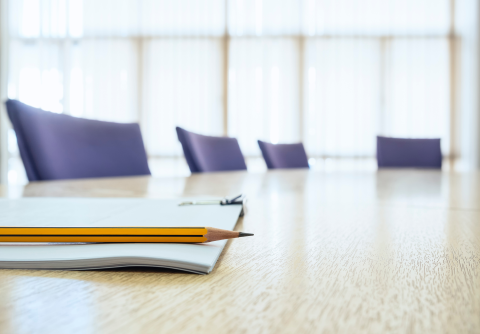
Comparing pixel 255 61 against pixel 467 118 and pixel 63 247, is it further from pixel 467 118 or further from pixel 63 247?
pixel 63 247

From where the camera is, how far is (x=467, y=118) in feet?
12.1

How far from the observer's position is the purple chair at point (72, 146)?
79 centimetres

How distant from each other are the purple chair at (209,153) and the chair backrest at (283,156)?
0.83ft

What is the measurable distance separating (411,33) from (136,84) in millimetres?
2901

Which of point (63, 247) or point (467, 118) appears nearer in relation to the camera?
point (63, 247)

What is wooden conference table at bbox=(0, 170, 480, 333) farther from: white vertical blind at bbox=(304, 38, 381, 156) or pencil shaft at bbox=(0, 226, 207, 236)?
white vertical blind at bbox=(304, 38, 381, 156)

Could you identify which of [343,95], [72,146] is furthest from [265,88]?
[72,146]

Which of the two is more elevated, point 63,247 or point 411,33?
point 411,33

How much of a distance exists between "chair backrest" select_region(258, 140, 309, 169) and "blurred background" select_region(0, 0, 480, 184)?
4.71ft

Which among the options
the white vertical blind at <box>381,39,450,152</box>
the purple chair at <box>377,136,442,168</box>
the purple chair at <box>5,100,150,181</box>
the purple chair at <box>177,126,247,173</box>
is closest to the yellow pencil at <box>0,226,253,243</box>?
the purple chair at <box>5,100,150,181</box>

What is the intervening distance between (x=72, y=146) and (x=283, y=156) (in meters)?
1.46

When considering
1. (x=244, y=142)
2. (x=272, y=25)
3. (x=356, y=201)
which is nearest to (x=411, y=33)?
(x=272, y=25)

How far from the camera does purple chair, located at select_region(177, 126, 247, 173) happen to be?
1278 millimetres

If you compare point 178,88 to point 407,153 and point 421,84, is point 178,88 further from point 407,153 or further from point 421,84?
point 421,84
